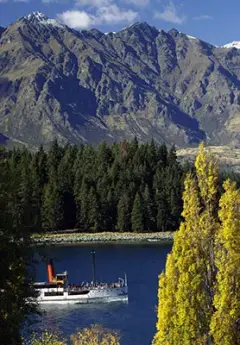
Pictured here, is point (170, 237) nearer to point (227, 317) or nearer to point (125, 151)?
point (125, 151)

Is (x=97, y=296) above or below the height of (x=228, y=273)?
below

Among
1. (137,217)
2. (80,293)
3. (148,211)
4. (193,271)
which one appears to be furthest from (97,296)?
(148,211)

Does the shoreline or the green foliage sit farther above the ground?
the green foliage

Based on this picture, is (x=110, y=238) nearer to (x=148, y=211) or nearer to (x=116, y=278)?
(x=148, y=211)

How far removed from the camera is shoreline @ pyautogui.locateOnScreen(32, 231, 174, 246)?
135625 millimetres

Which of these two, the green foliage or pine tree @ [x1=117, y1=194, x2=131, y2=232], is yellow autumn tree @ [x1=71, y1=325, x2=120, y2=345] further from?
pine tree @ [x1=117, y1=194, x2=131, y2=232]

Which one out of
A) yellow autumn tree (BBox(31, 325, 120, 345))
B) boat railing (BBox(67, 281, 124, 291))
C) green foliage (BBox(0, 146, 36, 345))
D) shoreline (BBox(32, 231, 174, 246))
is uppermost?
green foliage (BBox(0, 146, 36, 345))

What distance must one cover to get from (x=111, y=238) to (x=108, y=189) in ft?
56.6

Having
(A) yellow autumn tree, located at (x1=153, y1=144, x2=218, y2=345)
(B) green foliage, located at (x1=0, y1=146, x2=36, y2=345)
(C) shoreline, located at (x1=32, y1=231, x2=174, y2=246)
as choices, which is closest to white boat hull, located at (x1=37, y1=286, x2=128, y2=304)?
(C) shoreline, located at (x1=32, y1=231, x2=174, y2=246)

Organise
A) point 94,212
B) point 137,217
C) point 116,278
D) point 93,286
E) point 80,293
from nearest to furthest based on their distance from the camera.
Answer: point 80,293
point 93,286
point 116,278
point 137,217
point 94,212

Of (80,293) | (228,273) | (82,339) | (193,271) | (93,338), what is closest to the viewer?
(228,273)

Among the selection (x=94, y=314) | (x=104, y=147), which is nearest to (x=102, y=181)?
(x=104, y=147)

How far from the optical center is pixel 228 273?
21.5 metres

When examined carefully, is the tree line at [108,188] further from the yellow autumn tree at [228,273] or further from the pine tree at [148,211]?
the yellow autumn tree at [228,273]
